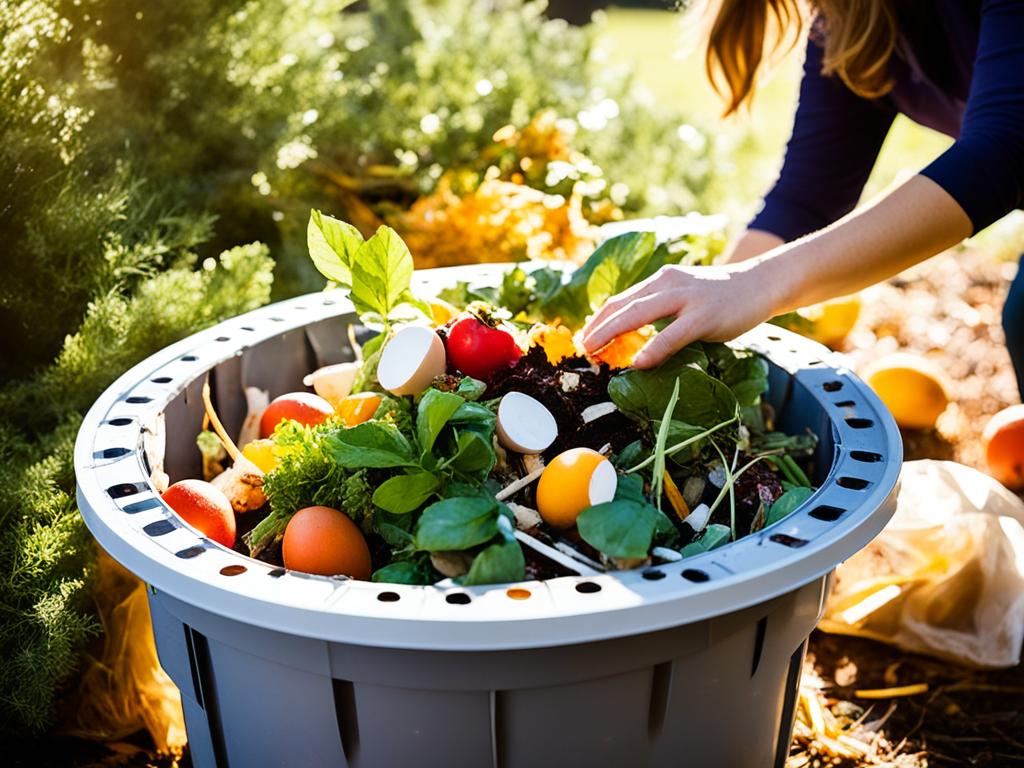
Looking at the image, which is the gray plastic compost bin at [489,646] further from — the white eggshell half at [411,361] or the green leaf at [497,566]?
the white eggshell half at [411,361]

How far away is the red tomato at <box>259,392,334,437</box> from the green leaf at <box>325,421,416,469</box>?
1.01 feet

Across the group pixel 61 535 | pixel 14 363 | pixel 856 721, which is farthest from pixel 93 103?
pixel 856 721

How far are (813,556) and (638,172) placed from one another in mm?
2822

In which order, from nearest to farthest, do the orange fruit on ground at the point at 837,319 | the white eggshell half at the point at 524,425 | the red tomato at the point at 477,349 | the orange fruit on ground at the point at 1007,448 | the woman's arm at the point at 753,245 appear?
the white eggshell half at the point at 524,425
the red tomato at the point at 477,349
the woman's arm at the point at 753,245
the orange fruit on ground at the point at 1007,448
the orange fruit on ground at the point at 837,319

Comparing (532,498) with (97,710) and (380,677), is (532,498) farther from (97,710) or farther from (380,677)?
(97,710)

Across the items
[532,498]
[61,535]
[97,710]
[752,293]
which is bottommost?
[97,710]

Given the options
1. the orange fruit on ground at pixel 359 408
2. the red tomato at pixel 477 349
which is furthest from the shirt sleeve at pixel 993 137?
the orange fruit on ground at pixel 359 408

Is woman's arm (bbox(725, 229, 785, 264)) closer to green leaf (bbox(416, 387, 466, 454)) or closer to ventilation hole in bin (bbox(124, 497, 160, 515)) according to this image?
green leaf (bbox(416, 387, 466, 454))

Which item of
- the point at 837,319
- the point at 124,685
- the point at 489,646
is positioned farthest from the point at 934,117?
the point at 124,685

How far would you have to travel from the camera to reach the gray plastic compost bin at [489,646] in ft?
3.13

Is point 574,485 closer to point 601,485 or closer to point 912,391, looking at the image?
point 601,485

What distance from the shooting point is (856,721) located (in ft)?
5.90

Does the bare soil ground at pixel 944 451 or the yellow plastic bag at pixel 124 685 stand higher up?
the yellow plastic bag at pixel 124 685

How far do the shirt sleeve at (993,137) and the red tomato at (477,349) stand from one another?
732 mm
